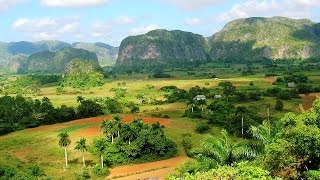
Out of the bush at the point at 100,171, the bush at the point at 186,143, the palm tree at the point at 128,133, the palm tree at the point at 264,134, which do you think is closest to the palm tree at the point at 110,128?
the palm tree at the point at 128,133

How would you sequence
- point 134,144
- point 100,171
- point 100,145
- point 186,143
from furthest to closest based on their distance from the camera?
1. point 186,143
2. point 100,145
3. point 134,144
4. point 100,171

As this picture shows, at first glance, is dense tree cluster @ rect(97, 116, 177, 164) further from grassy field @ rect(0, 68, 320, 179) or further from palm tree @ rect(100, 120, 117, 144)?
grassy field @ rect(0, 68, 320, 179)

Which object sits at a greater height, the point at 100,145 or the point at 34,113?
the point at 34,113

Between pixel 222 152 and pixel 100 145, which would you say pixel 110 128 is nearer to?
pixel 100 145

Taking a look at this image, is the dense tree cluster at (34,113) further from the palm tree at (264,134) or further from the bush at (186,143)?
the palm tree at (264,134)

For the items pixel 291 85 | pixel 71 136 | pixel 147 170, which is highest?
pixel 291 85

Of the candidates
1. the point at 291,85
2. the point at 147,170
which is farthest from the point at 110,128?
the point at 291,85

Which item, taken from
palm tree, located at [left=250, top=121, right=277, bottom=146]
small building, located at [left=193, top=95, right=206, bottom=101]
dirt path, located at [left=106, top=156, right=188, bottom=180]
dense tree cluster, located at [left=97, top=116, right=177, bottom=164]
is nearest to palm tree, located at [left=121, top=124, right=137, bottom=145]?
dense tree cluster, located at [left=97, top=116, right=177, bottom=164]

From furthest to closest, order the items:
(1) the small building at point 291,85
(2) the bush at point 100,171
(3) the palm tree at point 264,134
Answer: (1) the small building at point 291,85 < (2) the bush at point 100,171 < (3) the palm tree at point 264,134
